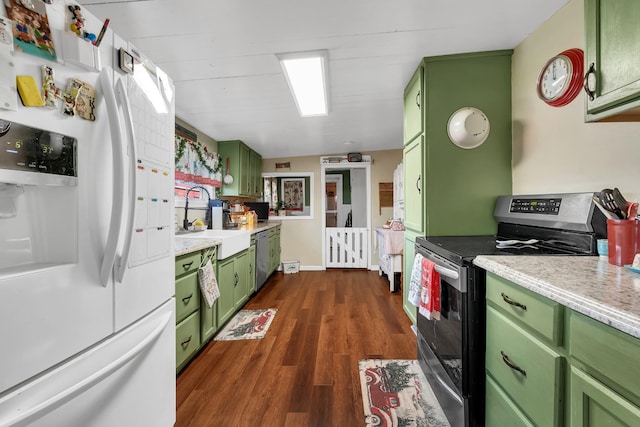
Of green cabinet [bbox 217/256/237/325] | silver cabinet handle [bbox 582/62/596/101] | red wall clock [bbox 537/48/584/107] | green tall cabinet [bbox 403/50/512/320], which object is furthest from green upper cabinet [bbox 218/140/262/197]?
silver cabinet handle [bbox 582/62/596/101]

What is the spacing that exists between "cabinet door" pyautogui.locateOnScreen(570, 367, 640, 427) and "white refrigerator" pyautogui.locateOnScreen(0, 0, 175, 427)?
1301mm

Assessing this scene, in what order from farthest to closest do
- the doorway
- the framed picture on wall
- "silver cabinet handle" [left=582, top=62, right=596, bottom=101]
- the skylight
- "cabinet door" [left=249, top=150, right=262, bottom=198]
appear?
1. the framed picture on wall
2. the doorway
3. "cabinet door" [left=249, top=150, right=262, bottom=198]
4. the skylight
5. "silver cabinet handle" [left=582, top=62, right=596, bottom=101]

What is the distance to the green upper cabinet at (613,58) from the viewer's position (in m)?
0.80

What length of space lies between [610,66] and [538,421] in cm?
121

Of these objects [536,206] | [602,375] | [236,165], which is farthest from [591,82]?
[236,165]

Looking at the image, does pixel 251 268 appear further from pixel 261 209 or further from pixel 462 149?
pixel 462 149

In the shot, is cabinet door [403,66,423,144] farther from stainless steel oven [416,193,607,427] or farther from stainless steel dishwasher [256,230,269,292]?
stainless steel dishwasher [256,230,269,292]

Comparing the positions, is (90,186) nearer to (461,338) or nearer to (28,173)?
(28,173)

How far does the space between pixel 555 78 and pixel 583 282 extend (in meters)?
1.26

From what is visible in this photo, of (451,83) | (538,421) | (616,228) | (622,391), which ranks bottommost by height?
(538,421)

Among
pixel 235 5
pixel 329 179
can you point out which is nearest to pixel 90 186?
pixel 235 5

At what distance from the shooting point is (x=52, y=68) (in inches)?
26.4

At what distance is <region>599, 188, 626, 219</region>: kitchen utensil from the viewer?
0.94 metres

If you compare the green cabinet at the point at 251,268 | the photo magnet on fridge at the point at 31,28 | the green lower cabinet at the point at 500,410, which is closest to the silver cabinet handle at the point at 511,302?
the green lower cabinet at the point at 500,410
